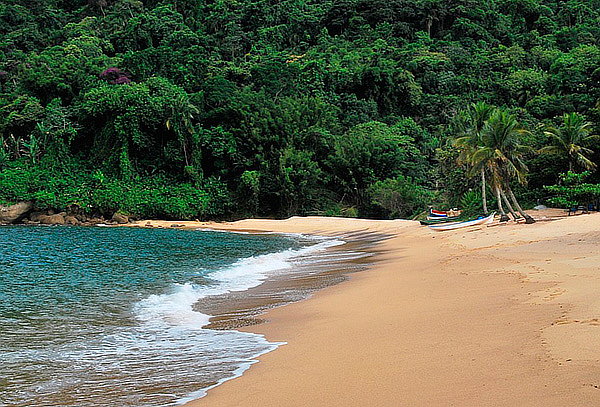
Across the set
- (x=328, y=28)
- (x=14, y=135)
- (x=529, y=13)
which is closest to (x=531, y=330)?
(x=14, y=135)

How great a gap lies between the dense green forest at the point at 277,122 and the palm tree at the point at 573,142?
0.42 feet

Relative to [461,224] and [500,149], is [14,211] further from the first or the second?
[500,149]

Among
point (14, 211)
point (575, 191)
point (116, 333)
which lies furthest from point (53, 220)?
point (116, 333)

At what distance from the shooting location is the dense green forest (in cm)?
4081

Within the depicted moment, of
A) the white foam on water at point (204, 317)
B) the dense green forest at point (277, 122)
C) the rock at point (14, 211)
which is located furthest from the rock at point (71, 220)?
the white foam on water at point (204, 317)

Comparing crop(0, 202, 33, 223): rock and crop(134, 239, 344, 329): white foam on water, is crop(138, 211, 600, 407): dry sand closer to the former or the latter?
crop(134, 239, 344, 329): white foam on water

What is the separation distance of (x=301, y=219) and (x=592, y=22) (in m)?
56.1

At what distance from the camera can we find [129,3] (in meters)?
77.2

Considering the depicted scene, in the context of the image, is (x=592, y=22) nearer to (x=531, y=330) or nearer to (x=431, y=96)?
(x=431, y=96)

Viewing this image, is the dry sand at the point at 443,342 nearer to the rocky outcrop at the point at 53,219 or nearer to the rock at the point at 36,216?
the rocky outcrop at the point at 53,219

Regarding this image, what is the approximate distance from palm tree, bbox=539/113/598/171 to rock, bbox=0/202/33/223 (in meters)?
40.1

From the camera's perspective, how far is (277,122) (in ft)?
153

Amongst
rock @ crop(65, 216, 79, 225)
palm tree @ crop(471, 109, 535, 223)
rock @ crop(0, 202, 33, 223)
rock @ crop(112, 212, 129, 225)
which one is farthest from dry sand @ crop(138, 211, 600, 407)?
rock @ crop(0, 202, 33, 223)

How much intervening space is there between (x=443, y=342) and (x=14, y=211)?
45.5 m
